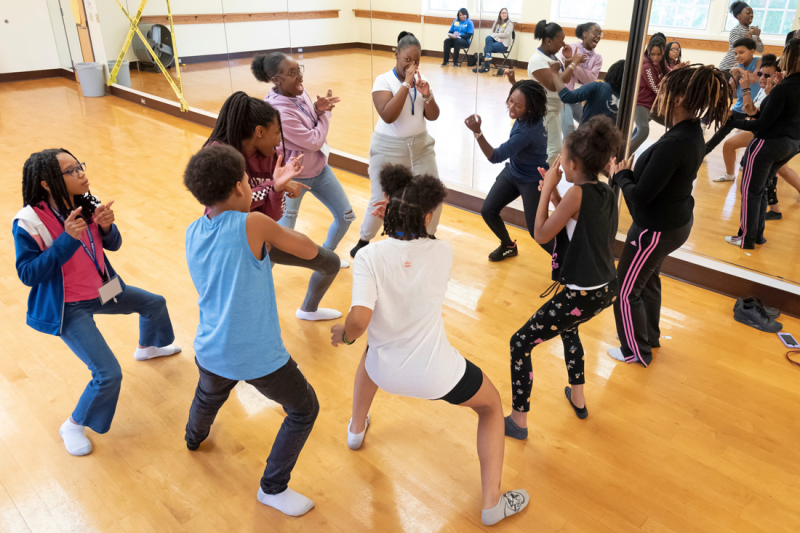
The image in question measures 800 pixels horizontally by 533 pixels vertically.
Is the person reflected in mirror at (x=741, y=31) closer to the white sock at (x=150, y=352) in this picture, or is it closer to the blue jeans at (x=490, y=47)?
the blue jeans at (x=490, y=47)

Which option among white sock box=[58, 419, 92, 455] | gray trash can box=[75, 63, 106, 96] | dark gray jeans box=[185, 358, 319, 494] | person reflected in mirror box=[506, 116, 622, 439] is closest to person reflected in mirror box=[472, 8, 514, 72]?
person reflected in mirror box=[506, 116, 622, 439]

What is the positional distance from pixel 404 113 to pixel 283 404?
235 centimetres

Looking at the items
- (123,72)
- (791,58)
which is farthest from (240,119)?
(123,72)

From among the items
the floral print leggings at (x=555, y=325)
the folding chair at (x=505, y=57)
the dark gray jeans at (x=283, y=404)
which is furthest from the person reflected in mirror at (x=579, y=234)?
the folding chair at (x=505, y=57)

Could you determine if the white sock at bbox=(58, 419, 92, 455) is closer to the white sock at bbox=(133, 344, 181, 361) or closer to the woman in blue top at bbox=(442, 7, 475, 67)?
the white sock at bbox=(133, 344, 181, 361)

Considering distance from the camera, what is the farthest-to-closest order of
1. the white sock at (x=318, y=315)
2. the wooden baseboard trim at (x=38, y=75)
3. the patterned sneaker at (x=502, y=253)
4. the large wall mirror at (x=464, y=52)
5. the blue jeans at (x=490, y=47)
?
the wooden baseboard trim at (x=38, y=75)
the blue jeans at (x=490, y=47)
the patterned sneaker at (x=502, y=253)
the large wall mirror at (x=464, y=52)
the white sock at (x=318, y=315)

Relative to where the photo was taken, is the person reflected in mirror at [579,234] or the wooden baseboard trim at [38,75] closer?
the person reflected in mirror at [579,234]

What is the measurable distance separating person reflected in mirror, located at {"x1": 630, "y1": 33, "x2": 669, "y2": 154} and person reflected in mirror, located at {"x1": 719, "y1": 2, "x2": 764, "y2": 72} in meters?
0.37

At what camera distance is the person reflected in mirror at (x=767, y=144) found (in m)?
3.56

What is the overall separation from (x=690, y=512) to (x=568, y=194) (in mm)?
1364

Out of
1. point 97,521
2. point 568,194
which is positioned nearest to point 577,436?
point 568,194

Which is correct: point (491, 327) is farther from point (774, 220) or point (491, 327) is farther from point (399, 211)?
point (774, 220)

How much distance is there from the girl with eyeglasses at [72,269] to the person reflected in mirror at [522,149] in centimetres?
230

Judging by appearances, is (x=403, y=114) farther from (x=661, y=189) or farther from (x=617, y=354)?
(x=617, y=354)
